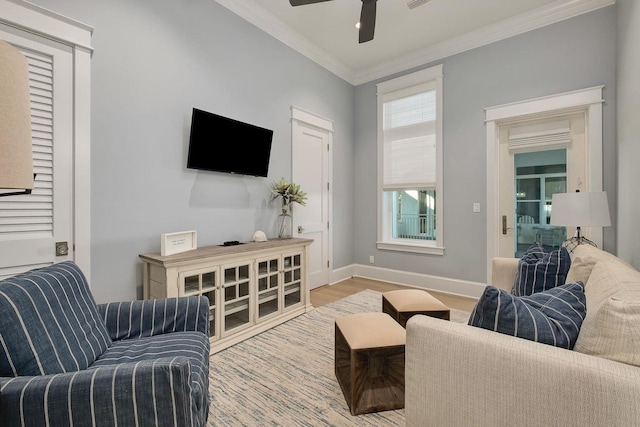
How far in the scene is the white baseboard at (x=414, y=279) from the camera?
12.3 feet

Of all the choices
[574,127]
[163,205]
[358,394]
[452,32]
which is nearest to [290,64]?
[452,32]

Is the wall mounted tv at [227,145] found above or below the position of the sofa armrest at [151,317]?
above

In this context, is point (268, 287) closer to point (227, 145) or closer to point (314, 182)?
point (227, 145)

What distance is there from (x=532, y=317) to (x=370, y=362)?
102 centimetres

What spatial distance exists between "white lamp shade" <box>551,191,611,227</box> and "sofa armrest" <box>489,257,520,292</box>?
57cm

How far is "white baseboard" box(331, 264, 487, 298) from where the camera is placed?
3.75 m

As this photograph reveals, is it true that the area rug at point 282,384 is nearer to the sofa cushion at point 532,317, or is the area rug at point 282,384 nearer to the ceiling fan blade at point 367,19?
the sofa cushion at point 532,317

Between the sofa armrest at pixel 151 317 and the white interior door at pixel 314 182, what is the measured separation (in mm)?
2180

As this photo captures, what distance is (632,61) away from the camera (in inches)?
88.4

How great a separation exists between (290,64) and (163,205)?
2.39 meters

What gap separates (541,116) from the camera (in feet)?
11.0

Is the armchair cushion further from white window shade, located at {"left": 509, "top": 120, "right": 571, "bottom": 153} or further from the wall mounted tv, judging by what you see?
white window shade, located at {"left": 509, "top": 120, "right": 571, "bottom": 153}

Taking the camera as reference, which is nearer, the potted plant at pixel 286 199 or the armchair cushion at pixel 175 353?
the armchair cushion at pixel 175 353

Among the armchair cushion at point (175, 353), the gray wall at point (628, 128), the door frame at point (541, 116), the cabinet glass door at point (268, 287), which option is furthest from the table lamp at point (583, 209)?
the armchair cushion at point (175, 353)
